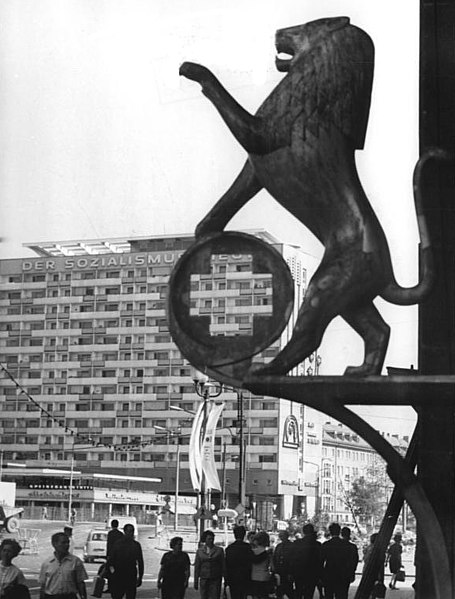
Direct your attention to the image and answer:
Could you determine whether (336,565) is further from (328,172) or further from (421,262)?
(328,172)

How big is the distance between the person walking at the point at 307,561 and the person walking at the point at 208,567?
12.3 inches

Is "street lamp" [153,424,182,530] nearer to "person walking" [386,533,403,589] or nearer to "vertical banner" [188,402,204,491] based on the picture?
"vertical banner" [188,402,204,491]

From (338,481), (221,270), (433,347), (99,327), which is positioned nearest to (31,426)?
(99,327)

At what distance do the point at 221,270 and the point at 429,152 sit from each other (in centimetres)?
Result: 71

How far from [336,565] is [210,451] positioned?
36.1 inches

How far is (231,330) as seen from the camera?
11.8 feet

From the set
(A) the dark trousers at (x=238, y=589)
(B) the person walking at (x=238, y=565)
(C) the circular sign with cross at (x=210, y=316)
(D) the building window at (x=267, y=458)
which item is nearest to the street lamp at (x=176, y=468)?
(D) the building window at (x=267, y=458)

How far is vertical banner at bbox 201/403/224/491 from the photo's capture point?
4.94 m

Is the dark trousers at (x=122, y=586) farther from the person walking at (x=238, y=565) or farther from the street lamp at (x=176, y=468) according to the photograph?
the person walking at (x=238, y=565)

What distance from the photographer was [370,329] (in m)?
3.40

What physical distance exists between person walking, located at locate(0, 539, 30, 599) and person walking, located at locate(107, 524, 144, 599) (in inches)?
43.1

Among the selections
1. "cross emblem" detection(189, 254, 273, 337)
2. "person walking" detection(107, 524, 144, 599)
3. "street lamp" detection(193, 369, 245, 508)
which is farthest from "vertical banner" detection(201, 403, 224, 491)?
"cross emblem" detection(189, 254, 273, 337)

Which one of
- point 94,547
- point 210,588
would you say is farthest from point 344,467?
point 94,547

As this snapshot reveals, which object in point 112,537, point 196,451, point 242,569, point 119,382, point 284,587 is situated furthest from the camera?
point 112,537
